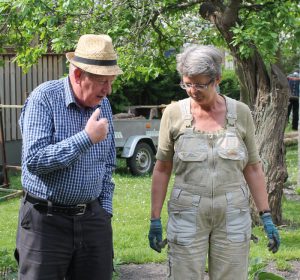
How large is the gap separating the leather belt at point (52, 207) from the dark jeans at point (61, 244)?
2 centimetres

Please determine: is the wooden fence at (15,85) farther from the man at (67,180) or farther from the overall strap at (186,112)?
the man at (67,180)

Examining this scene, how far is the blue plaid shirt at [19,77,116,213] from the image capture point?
3.05 meters

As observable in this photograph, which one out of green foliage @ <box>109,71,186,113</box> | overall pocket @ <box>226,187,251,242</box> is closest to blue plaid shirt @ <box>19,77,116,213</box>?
overall pocket @ <box>226,187,251,242</box>

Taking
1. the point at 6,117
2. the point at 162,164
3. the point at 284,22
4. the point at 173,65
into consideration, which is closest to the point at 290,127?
the point at 6,117

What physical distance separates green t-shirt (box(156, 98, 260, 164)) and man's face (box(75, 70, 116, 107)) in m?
0.56

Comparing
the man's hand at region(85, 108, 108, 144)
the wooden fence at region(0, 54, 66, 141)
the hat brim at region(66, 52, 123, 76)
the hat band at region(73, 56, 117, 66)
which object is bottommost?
the wooden fence at region(0, 54, 66, 141)

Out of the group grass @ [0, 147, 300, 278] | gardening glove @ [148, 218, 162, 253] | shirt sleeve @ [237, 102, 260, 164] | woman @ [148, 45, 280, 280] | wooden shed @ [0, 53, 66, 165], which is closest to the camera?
woman @ [148, 45, 280, 280]

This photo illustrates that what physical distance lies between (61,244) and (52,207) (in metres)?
0.20

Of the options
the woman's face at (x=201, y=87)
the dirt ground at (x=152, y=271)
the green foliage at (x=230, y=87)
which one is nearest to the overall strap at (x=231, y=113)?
the woman's face at (x=201, y=87)

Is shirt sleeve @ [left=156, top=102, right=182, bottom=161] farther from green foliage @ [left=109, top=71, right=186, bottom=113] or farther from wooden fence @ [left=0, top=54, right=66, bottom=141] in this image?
green foliage @ [left=109, top=71, right=186, bottom=113]

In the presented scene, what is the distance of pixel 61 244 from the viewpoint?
3.30 meters

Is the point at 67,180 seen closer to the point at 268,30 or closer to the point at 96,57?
the point at 96,57

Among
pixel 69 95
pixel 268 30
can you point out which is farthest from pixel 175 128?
pixel 268 30

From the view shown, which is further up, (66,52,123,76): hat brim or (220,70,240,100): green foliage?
(66,52,123,76): hat brim
